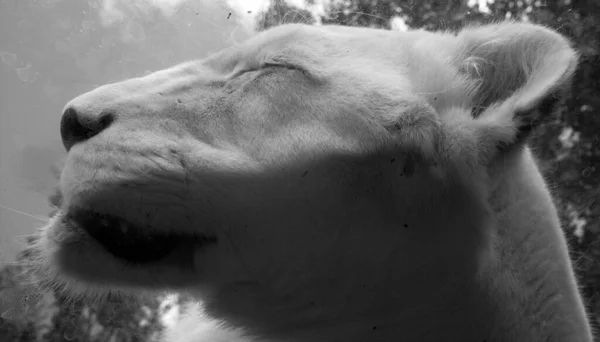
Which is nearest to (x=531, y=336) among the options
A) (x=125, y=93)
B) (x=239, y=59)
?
(x=239, y=59)

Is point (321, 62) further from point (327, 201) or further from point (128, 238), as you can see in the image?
point (128, 238)

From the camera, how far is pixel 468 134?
60.7 inches

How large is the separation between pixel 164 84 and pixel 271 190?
1.49ft

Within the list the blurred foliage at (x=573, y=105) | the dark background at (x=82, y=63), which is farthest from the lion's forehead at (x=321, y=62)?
the blurred foliage at (x=573, y=105)

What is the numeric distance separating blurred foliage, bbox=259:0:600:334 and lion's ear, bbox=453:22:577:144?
889 millimetres

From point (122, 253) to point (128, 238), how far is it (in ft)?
0.18

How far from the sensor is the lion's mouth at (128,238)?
144 cm

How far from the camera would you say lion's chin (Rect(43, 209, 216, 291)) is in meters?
1.48

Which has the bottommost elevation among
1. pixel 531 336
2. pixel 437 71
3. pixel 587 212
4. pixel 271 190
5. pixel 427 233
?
pixel 587 212

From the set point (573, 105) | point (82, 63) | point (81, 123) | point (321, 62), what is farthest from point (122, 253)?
point (573, 105)

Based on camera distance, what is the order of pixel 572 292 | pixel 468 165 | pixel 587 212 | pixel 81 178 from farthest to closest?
pixel 587 212 → pixel 572 292 → pixel 468 165 → pixel 81 178

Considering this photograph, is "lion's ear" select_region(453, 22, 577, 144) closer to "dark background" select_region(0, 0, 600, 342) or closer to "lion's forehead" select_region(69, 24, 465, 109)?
"lion's forehead" select_region(69, 24, 465, 109)

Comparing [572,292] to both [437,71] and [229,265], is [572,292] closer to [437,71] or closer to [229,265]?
[437,71]

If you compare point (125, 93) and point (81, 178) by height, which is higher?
point (125, 93)
